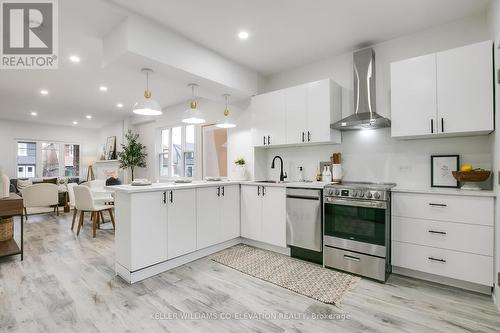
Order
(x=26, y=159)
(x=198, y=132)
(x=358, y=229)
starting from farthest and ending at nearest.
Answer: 1. (x=26, y=159)
2. (x=198, y=132)
3. (x=358, y=229)

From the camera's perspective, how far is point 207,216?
3.41 m

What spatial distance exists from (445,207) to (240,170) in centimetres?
274

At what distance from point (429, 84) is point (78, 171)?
1148cm

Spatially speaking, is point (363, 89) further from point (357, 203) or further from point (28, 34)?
point (28, 34)

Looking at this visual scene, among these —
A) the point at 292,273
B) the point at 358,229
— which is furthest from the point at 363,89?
the point at 292,273

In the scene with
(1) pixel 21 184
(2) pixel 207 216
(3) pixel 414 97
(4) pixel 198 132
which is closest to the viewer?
(3) pixel 414 97

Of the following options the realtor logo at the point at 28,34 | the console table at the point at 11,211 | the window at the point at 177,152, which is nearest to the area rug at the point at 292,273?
the console table at the point at 11,211

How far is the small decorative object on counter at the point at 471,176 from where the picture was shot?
2361 millimetres

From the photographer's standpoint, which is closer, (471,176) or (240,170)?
(471,176)

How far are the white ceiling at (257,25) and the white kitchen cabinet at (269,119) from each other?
573 mm

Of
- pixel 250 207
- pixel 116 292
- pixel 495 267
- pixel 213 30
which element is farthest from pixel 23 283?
pixel 495 267

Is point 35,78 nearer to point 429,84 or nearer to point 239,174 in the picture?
point 239,174

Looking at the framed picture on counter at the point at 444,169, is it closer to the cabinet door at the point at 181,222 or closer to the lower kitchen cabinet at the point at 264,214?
the lower kitchen cabinet at the point at 264,214

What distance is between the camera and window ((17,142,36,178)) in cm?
827
